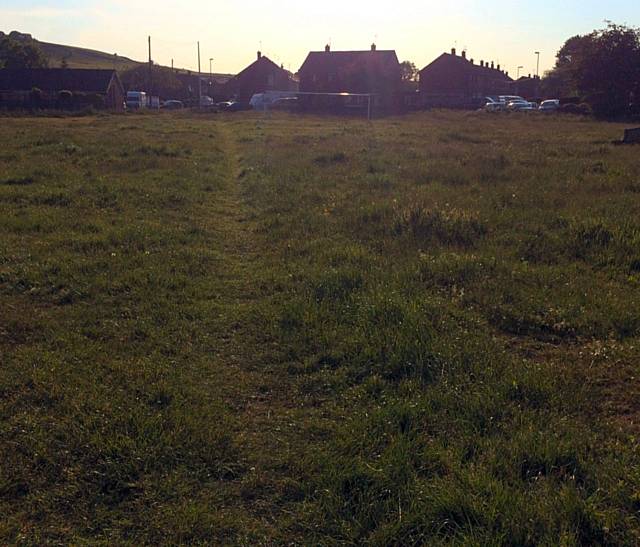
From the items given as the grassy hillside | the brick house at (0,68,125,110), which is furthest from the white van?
the grassy hillside

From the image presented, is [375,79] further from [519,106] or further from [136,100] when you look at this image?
[136,100]

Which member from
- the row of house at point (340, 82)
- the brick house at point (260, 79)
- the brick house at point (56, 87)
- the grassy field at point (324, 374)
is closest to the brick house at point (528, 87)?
the row of house at point (340, 82)

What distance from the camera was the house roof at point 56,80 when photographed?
209ft

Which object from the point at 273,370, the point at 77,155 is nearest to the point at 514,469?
the point at 273,370

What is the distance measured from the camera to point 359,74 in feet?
223

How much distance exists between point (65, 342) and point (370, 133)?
25.8 meters

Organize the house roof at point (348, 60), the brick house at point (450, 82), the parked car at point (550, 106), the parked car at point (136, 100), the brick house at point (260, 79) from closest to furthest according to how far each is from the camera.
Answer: the parked car at point (550, 106) → the house roof at point (348, 60) → the brick house at point (450, 82) → the parked car at point (136, 100) → the brick house at point (260, 79)

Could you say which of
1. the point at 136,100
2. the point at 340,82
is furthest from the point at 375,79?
the point at 136,100

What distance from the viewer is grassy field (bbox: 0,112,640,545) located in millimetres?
3480

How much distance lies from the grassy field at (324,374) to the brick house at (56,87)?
53759mm

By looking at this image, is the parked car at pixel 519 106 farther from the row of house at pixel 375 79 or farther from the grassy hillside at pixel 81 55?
the grassy hillside at pixel 81 55

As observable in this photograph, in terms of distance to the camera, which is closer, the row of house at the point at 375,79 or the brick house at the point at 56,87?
the brick house at the point at 56,87

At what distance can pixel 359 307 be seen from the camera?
651 centimetres

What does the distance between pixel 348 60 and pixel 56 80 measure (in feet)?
97.6
